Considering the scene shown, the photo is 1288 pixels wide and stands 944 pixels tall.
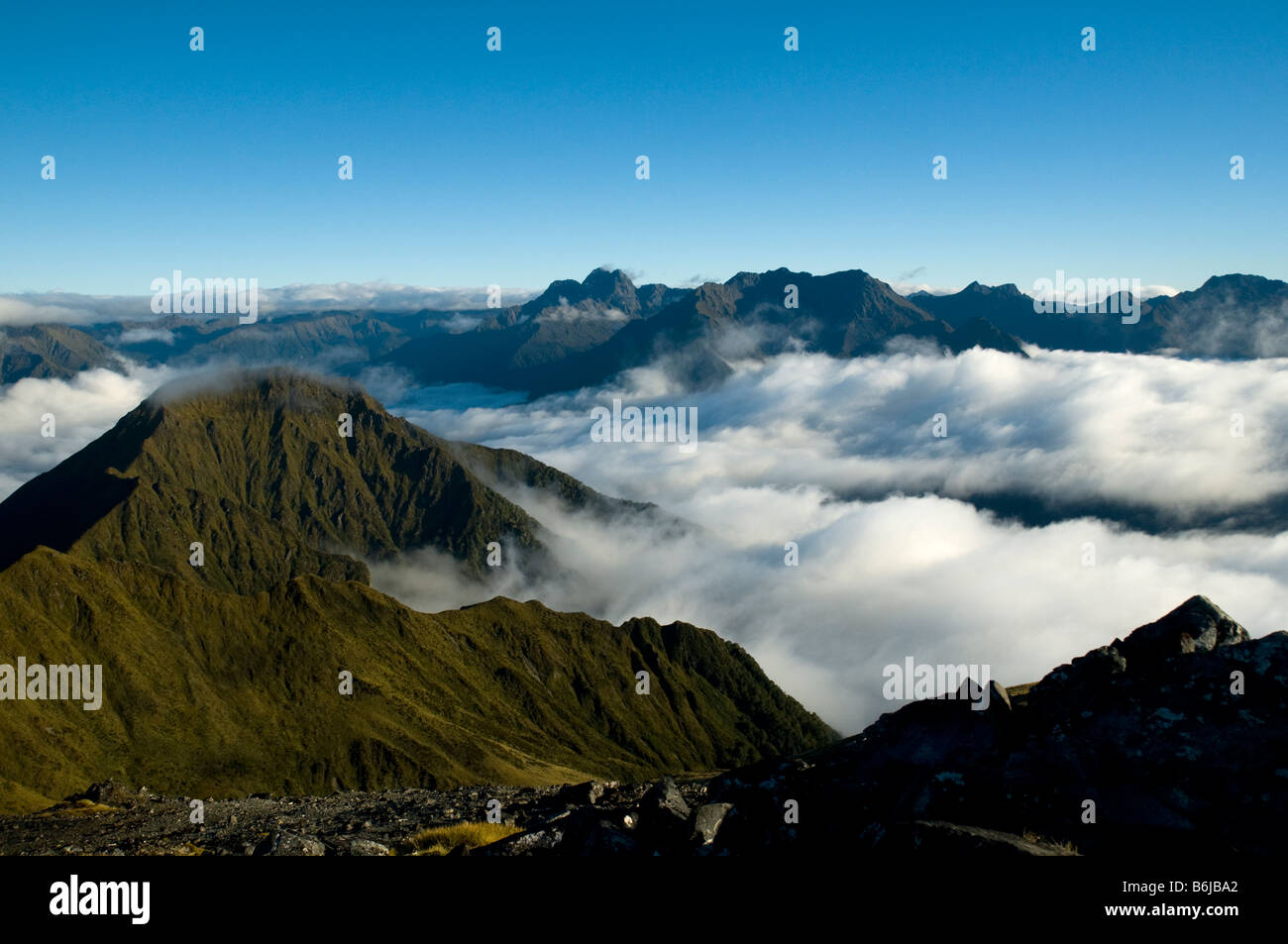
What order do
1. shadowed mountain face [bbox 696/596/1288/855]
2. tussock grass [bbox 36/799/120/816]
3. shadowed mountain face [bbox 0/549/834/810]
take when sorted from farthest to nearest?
shadowed mountain face [bbox 0/549/834/810] → tussock grass [bbox 36/799/120/816] → shadowed mountain face [bbox 696/596/1288/855]

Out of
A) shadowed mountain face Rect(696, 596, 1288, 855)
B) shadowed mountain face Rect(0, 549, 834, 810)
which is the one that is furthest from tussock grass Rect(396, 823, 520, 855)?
shadowed mountain face Rect(0, 549, 834, 810)

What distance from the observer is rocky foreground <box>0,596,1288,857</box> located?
14.2 m

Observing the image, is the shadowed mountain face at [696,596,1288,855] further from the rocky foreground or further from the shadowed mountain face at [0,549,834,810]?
the shadowed mountain face at [0,549,834,810]

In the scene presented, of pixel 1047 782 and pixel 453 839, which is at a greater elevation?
pixel 1047 782

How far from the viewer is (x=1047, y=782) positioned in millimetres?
15930

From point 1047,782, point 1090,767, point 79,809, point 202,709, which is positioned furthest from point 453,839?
point 202,709

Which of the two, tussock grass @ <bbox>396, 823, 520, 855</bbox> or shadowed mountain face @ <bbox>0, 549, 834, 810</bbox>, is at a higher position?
tussock grass @ <bbox>396, 823, 520, 855</bbox>

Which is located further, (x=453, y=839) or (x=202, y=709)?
(x=202, y=709)

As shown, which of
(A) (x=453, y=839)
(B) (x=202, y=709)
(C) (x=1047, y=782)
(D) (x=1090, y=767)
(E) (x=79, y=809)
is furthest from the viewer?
(B) (x=202, y=709)

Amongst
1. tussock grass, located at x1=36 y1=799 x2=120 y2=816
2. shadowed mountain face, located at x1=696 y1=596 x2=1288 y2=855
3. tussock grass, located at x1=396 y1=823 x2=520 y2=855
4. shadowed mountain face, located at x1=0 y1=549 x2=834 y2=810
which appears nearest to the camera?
shadowed mountain face, located at x1=696 y1=596 x2=1288 y2=855

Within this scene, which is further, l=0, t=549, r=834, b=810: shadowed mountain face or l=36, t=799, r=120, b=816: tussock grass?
l=0, t=549, r=834, b=810: shadowed mountain face

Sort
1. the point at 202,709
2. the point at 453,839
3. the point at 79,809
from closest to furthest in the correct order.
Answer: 1. the point at 453,839
2. the point at 79,809
3. the point at 202,709

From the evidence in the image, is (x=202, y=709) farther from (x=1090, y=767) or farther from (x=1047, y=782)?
(x=1090, y=767)
